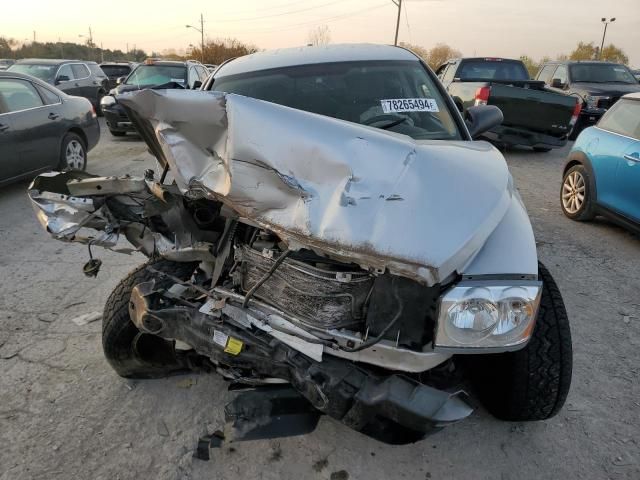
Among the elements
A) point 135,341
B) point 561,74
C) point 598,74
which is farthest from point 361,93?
point 598,74

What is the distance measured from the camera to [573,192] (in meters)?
5.96

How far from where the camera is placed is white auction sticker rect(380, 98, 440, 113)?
10.3ft

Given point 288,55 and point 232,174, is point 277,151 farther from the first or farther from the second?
point 288,55

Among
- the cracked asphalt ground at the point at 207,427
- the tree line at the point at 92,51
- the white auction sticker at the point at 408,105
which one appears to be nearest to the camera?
the cracked asphalt ground at the point at 207,427

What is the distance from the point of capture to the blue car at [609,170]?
16.1ft

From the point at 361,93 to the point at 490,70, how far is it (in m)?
9.04

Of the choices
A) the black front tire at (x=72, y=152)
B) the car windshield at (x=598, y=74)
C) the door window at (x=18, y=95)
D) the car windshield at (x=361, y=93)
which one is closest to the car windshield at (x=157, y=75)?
the black front tire at (x=72, y=152)

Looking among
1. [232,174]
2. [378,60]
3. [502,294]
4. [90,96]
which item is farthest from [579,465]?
[90,96]

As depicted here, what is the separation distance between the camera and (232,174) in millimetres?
1964

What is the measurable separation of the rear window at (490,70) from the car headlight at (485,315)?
995 centimetres

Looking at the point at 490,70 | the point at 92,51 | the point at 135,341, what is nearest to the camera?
the point at 135,341

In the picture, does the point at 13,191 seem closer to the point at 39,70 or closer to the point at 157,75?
the point at 157,75

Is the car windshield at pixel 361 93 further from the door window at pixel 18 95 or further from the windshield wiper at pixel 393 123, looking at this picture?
the door window at pixel 18 95

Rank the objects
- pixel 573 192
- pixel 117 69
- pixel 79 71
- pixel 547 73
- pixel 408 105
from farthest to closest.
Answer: pixel 117 69, pixel 547 73, pixel 79 71, pixel 573 192, pixel 408 105
